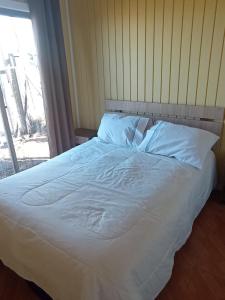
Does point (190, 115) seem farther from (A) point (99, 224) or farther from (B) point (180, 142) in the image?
(A) point (99, 224)

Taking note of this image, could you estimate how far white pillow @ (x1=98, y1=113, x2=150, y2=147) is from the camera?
249 cm

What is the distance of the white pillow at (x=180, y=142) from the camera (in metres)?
2.02

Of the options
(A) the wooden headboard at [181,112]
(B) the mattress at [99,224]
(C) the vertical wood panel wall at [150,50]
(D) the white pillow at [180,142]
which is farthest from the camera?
(A) the wooden headboard at [181,112]

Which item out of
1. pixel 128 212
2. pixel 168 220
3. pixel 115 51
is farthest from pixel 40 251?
pixel 115 51

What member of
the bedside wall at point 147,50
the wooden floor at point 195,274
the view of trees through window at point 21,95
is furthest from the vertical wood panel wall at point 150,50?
the wooden floor at point 195,274

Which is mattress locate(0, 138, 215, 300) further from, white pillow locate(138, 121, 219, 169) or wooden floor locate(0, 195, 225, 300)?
wooden floor locate(0, 195, 225, 300)

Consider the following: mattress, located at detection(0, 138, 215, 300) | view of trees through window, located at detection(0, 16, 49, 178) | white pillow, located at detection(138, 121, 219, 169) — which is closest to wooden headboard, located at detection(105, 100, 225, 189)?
white pillow, located at detection(138, 121, 219, 169)

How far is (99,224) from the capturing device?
1.29 m

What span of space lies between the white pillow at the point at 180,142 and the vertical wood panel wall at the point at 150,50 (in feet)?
1.28

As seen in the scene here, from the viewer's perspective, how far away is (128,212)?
1.38m

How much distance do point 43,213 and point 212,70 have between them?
2.03 m

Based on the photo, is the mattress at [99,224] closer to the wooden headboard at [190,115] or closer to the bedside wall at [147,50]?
the wooden headboard at [190,115]

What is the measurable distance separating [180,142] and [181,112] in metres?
0.49

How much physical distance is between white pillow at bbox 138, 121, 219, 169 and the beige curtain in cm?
120
